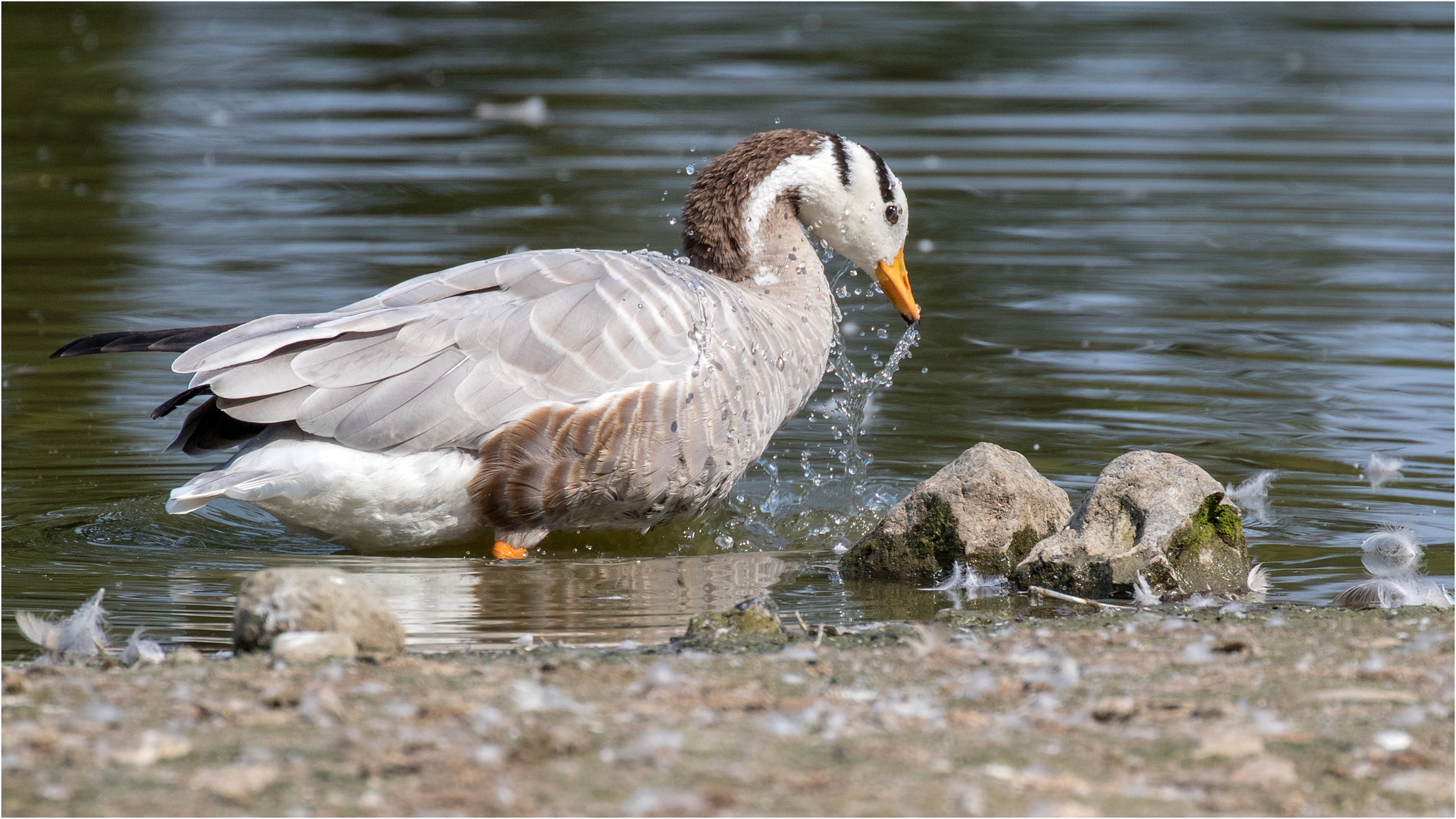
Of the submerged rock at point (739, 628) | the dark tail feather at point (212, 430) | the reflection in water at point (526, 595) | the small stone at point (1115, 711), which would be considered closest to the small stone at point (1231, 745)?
the small stone at point (1115, 711)

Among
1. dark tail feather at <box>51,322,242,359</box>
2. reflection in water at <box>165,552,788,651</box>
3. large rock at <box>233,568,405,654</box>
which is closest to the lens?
large rock at <box>233,568,405,654</box>

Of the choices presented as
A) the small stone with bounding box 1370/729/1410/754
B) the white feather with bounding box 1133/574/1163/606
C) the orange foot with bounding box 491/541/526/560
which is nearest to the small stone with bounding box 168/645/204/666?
the orange foot with bounding box 491/541/526/560

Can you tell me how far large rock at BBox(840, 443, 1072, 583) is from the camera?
568 cm

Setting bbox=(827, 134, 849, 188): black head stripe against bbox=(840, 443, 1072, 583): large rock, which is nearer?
bbox=(840, 443, 1072, 583): large rock

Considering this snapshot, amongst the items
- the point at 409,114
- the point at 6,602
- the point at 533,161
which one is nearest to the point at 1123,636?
the point at 6,602

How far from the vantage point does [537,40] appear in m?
19.9

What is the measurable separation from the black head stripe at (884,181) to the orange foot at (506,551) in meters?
A: 2.22

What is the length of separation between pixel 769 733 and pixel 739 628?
114 cm

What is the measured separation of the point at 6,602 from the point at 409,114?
11.5 m

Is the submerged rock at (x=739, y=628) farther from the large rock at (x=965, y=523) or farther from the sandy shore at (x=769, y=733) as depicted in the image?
the large rock at (x=965, y=523)

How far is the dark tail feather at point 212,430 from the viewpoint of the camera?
5.81 meters

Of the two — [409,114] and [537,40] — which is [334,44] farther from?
[409,114]

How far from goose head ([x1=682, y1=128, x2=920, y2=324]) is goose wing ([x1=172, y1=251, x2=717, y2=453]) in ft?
2.68

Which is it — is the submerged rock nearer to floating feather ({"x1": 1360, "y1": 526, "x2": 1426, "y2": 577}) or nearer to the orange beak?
floating feather ({"x1": 1360, "y1": 526, "x2": 1426, "y2": 577})
